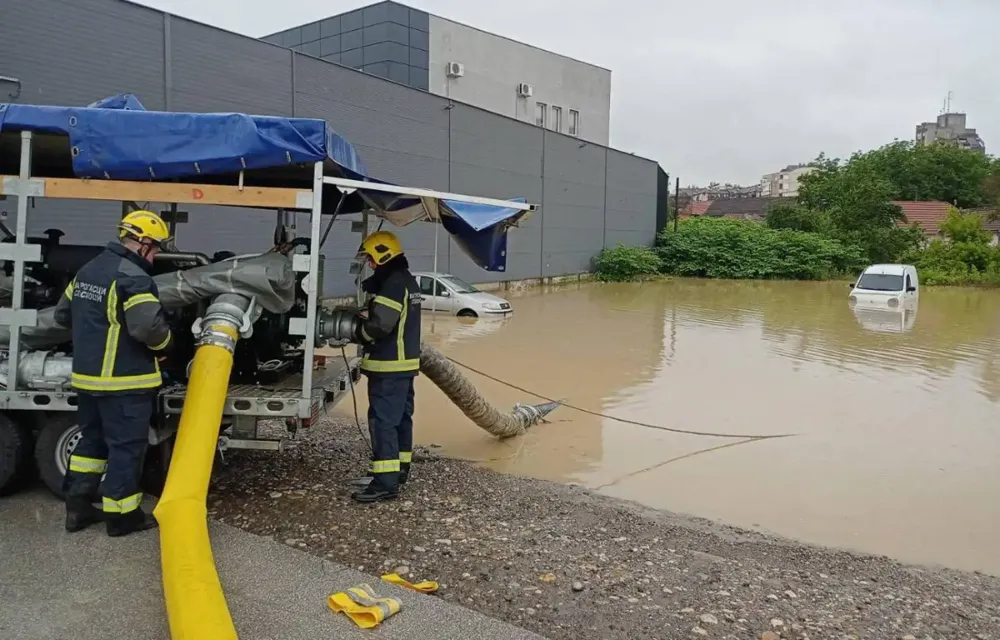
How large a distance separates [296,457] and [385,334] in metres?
1.91

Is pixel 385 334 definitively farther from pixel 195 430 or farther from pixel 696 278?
pixel 696 278

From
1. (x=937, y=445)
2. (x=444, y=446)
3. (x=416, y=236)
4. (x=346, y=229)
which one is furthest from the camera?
(x=416, y=236)

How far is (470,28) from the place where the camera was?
→ 120 feet

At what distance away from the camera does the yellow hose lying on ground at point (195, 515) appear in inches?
138

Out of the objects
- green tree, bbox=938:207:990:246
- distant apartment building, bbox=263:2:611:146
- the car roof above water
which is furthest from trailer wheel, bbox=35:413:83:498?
green tree, bbox=938:207:990:246

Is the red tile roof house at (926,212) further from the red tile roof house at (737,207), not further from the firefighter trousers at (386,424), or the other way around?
the firefighter trousers at (386,424)

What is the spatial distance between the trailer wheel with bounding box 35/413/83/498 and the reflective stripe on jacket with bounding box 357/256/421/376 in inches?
76.3

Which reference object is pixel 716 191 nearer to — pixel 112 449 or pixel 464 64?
pixel 464 64

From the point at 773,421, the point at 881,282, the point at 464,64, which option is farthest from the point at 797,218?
the point at 773,421

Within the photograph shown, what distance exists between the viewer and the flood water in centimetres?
697

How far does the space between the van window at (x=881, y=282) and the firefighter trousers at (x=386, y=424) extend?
2236 centimetres

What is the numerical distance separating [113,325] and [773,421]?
316 inches

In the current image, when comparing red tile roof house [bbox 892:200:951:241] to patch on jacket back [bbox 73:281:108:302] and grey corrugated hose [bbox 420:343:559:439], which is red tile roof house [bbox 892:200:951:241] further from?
patch on jacket back [bbox 73:281:108:302]

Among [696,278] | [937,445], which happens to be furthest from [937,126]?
[937,445]
